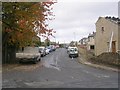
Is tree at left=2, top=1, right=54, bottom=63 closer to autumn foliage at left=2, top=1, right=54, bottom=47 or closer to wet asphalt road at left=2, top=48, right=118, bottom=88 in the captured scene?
autumn foliage at left=2, top=1, right=54, bottom=47

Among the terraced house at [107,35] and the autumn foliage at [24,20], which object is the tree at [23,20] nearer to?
the autumn foliage at [24,20]

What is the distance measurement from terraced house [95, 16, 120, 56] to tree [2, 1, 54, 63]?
50.9ft

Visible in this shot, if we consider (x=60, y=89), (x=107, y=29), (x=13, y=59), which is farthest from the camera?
(x=107, y=29)

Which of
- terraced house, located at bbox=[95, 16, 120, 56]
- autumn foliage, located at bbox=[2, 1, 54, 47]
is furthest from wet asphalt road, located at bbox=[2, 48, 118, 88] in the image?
terraced house, located at bbox=[95, 16, 120, 56]

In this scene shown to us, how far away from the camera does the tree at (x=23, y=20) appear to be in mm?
33656

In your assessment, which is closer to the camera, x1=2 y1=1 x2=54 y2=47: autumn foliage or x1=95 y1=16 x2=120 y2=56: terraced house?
x1=2 y1=1 x2=54 y2=47: autumn foliage

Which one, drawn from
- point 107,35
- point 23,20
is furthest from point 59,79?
point 107,35

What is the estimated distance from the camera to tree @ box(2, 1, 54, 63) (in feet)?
110

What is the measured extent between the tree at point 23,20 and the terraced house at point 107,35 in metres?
15.5

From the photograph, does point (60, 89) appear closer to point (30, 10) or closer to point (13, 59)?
point (30, 10)

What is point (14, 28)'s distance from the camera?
34.7 metres

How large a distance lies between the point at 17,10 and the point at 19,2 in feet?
3.40

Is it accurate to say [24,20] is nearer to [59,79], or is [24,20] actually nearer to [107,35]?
[59,79]

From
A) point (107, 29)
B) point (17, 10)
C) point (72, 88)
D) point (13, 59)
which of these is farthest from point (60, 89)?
point (107, 29)
